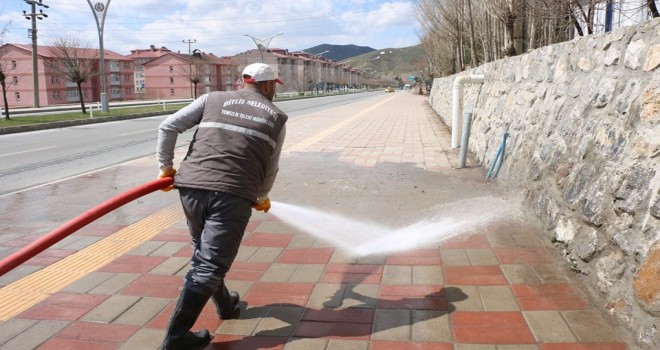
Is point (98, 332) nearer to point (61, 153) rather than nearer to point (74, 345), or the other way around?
point (74, 345)

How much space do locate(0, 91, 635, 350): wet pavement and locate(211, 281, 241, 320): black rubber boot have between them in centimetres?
7

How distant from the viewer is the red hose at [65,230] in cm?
244

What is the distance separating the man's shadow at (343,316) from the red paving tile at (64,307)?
1.00m

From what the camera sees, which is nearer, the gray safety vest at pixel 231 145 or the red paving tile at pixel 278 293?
the gray safety vest at pixel 231 145

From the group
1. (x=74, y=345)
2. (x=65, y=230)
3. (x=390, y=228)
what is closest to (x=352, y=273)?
(x=390, y=228)

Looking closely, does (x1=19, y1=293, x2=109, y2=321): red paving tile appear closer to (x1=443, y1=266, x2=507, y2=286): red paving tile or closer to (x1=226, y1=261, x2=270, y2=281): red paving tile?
(x1=226, y1=261, x2=270, y2=281): red paving tile

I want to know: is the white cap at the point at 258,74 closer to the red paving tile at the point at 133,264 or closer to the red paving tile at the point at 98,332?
the red paving tile at the point at 98,332

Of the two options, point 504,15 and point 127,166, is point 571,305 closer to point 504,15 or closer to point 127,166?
point 504,15

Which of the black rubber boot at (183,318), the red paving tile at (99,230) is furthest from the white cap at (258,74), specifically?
the red paving tile at (99,230)

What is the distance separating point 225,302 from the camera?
320cm

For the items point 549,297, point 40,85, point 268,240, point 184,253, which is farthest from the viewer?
point 40,85

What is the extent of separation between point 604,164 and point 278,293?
7.80 feet

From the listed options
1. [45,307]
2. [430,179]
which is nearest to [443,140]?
[430,179]

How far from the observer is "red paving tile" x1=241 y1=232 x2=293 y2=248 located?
15.5 ft
